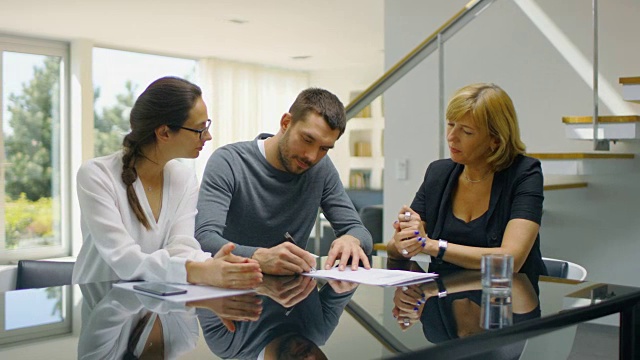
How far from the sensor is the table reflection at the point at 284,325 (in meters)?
1.11

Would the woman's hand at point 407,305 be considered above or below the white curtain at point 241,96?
below

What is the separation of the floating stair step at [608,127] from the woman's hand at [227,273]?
270cm

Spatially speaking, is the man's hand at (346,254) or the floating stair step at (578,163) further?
the floating stair step at (578,163)

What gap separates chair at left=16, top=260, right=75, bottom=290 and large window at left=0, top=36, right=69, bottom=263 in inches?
251

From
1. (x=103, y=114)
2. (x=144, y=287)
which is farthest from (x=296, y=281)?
(x=103, y=114)

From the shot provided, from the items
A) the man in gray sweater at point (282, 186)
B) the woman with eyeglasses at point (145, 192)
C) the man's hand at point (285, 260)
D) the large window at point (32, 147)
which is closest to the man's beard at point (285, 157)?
the man in gray sweater at point (282, 186)

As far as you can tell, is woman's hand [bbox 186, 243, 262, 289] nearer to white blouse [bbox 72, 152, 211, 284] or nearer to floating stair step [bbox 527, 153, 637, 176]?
white blouse [bbox 72, 152, 211, 284]

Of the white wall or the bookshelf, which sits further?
the bookshelf

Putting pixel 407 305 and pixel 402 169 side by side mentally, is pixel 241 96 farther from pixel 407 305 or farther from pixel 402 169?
pixel 407 305

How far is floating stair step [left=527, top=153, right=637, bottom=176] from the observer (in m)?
3.85

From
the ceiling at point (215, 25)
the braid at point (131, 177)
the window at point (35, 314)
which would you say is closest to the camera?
the window at point (35, 314)

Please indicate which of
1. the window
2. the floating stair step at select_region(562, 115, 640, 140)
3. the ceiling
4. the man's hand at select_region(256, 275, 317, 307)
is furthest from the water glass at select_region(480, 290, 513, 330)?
the ceiling

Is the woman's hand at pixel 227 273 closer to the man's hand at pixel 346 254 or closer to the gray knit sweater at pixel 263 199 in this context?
the man's hand at pixel 346 254

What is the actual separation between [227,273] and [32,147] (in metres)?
7.42
